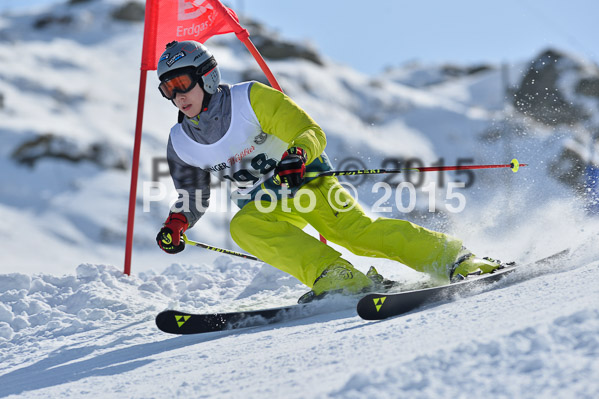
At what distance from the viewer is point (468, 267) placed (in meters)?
2.95

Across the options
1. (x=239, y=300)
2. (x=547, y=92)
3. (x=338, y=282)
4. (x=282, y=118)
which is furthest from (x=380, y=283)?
(x=547, y=92)

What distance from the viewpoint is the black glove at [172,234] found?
135 inches

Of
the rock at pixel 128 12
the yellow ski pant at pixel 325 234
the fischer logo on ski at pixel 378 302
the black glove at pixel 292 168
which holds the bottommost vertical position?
the fischer logo on ski at pixel 378 302

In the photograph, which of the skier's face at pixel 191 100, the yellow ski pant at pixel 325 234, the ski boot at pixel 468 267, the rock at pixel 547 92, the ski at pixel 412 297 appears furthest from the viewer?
the rock at pixel 547 92

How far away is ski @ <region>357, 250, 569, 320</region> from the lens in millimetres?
2398

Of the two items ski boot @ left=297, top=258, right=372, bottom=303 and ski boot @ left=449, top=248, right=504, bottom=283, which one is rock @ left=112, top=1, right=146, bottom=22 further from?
ski boot @ left=449, top=248, right=504, bottom=283

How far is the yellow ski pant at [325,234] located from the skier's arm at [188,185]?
0.37 m

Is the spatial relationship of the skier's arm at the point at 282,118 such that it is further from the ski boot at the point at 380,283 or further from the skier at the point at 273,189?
the ski boot at the point at 380,283

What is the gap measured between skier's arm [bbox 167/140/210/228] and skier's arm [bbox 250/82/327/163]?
518 mm

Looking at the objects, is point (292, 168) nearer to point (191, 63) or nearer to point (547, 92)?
point (191, 63)

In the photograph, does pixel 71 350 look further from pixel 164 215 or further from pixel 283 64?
pixel 283 64

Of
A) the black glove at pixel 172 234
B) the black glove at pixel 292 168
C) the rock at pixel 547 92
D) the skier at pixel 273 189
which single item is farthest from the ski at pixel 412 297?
the rock at pixel 547 92

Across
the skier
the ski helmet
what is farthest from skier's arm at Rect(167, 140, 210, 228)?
the ski helmet

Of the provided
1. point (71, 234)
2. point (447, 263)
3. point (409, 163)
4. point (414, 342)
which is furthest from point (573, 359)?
point (409, 163)
